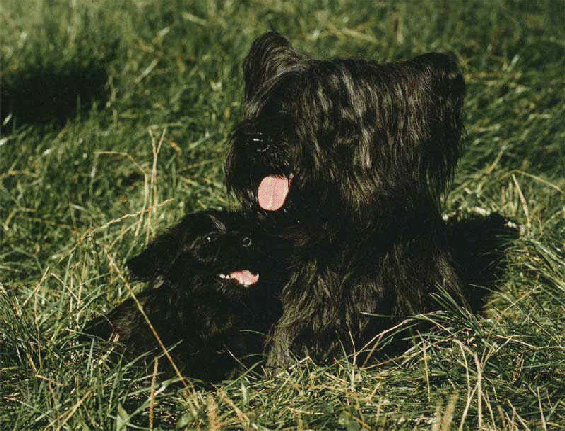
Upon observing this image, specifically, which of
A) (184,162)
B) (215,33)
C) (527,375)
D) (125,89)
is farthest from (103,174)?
(527,375)

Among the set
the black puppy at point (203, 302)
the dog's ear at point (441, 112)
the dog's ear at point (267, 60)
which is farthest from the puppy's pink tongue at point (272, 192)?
the dog's ear at point (441, 112)

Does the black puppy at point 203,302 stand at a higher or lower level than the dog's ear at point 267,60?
lower

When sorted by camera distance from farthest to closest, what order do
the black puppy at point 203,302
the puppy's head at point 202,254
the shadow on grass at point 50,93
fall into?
the shadow on grass at point 50,93 < the puppy's head at point 202,254 < the black puppy at point 203,302

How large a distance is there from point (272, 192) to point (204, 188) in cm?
171

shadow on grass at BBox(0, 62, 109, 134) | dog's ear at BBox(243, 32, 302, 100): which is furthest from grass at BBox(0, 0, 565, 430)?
dog's ear at BBox(243, 32, 302, 100)

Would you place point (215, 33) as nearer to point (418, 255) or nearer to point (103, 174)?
point (103, 174)

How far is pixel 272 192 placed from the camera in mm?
3176

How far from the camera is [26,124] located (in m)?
5.38

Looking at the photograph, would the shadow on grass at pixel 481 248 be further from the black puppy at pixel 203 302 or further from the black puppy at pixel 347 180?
the black puppy at pixel 203 302

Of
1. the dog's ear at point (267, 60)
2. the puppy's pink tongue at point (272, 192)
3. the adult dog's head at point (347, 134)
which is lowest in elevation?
the puppy's pink tongue at point (272, 192)

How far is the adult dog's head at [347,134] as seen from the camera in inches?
118

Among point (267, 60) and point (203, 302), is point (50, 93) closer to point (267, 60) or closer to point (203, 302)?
point (267, 60)

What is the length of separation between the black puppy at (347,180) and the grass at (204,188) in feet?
0.72

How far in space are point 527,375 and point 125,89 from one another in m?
3.83
